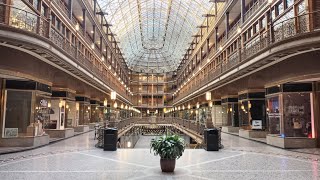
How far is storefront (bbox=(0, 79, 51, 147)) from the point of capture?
16.0 m

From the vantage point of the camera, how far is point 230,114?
30328 mm

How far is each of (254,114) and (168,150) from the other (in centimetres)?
1585

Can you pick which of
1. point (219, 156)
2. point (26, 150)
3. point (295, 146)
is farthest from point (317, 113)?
point (26, 150)

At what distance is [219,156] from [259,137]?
10.9 m

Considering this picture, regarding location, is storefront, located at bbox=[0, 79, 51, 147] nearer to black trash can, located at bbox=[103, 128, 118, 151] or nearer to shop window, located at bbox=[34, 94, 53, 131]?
shop window, located at bbox=[34, 94, 53, 131]

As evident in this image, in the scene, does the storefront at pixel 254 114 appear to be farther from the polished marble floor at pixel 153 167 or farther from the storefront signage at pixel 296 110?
the polished marble floor at pixel 153 167

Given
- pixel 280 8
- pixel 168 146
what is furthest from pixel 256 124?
pixel 168 146

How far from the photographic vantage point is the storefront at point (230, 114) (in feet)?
96.4

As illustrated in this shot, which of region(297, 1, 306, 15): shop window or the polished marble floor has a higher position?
region(297, 1, 306, 15): shop window

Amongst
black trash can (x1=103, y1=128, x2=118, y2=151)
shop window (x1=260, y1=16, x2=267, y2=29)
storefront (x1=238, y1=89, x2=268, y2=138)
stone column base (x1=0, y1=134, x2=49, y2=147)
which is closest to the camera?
black trash can (x1=103, y1=128, x2=118, y2=151)

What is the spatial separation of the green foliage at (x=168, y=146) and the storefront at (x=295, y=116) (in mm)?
9433

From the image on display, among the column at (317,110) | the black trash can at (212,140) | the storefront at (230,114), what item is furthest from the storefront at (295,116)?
the storefront at (230,114)

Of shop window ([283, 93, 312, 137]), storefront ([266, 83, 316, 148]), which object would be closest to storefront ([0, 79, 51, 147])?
storefront ([266, 83, 316, 148])

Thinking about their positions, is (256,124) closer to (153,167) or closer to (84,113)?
(153,167)
